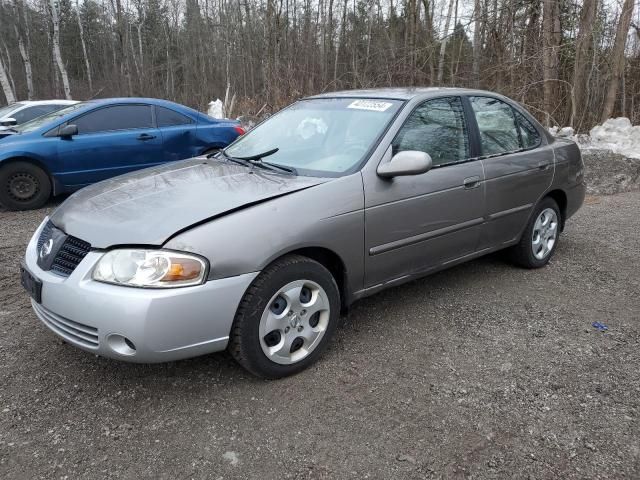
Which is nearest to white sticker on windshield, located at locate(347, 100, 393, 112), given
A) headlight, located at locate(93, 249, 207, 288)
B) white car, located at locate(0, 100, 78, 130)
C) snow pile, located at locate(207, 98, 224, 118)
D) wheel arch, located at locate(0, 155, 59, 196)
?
headlight, located at locate(93, 249, 207, 288)

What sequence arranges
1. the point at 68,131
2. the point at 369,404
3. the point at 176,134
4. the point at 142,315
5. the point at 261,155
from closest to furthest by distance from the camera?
the point at 142,315
the point at 369,404
the point at 261,155
the point at 68,131
the point at 176,134

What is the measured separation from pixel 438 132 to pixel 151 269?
2.28m

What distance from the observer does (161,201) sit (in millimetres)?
2854

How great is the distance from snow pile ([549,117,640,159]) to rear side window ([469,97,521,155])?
19.1 ft

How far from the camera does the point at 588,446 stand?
244cm

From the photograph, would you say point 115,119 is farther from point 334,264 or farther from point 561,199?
point 561,199

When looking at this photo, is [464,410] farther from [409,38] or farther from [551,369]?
[409,38]

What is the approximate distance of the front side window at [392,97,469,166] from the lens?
3.51m

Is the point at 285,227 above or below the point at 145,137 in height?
below

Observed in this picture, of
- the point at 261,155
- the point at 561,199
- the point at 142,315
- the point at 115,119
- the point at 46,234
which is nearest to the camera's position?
the point at 142,315

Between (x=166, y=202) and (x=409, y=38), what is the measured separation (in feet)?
53.7

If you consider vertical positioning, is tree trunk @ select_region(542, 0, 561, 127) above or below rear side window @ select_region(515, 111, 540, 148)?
above

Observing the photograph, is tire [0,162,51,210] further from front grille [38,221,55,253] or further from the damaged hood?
front grille [38,221,55,253]

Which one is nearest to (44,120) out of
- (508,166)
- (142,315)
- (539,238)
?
(142,315)
